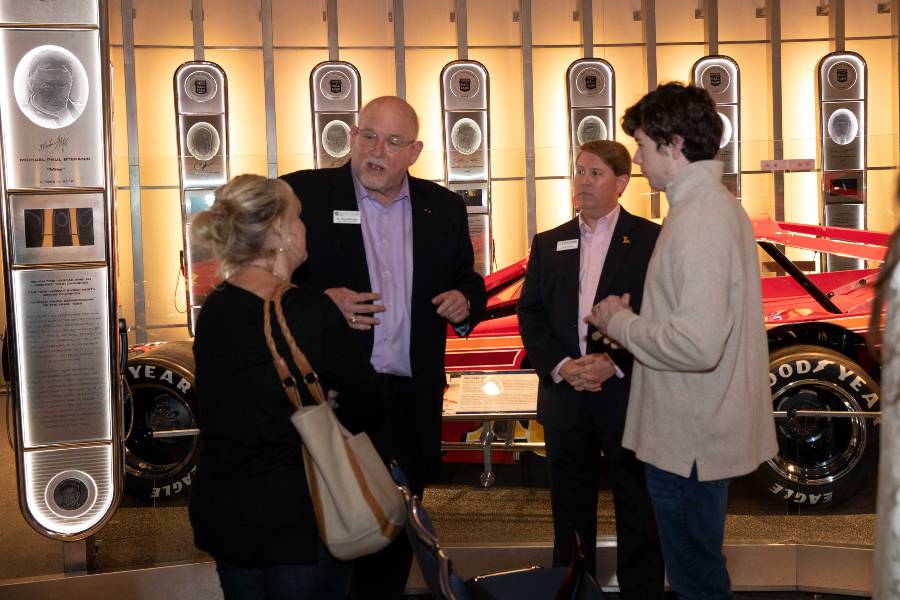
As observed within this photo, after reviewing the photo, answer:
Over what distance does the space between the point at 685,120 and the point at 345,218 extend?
1.18 metres

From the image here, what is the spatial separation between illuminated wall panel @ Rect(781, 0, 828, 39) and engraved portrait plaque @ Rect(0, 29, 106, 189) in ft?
29.3

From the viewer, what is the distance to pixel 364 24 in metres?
10.5

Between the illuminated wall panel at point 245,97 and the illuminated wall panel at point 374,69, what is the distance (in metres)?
0.99

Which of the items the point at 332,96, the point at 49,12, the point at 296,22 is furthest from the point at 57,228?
the point at 296,22

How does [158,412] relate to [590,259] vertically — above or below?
below

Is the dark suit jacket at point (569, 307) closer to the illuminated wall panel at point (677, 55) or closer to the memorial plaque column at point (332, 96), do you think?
the memorial plaque column at point (332, 96)

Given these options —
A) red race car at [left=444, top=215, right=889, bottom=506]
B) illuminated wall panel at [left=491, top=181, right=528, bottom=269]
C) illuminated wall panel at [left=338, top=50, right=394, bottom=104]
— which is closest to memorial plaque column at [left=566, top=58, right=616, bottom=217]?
illuminated wall panel at [left=491, top=181, right=528, bottom=269]

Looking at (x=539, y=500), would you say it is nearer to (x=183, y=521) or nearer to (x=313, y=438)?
(x=183, y=521)

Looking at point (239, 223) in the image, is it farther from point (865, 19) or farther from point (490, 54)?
point (865, 19)

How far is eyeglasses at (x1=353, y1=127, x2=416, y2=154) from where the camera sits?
2939 mm

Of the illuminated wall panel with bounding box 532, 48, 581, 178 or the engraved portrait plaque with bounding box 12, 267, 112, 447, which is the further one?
the illuminated wall panel with bounding box 532, 48, 581, 178

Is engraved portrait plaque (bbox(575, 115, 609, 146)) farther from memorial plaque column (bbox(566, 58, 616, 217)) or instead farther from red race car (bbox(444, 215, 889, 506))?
red race car (bbox(444, 215, 889, 506))

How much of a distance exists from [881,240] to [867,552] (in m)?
1.48
